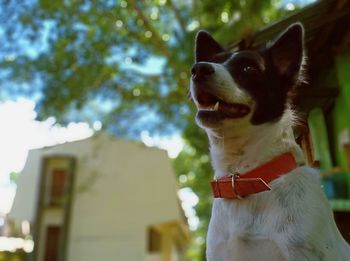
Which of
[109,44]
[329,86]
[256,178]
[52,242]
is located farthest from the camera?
[52,242]

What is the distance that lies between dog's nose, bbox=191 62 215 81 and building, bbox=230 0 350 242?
8.38 ft

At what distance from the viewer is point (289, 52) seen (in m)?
3.24

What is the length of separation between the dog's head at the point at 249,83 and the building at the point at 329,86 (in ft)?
6.96

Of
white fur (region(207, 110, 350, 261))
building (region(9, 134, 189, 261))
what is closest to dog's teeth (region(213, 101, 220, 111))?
white fur (region(207, 110, 350, 261))

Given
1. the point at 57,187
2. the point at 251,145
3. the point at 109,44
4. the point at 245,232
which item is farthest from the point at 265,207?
the point at 57,187

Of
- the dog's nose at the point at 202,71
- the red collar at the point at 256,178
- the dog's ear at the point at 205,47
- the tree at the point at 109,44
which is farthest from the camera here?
the tree at the point at 109,44

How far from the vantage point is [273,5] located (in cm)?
1248

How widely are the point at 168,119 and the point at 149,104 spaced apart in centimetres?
76

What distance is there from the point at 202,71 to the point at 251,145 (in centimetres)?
51

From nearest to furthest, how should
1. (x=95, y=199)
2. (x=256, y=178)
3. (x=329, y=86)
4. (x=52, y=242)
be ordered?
(x=256, y=178), (x=329, y=86), (x=52, y=242), (x=95, y=199)

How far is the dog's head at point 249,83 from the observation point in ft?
9.73

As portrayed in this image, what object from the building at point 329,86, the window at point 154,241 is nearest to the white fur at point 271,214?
the building at point 329,86

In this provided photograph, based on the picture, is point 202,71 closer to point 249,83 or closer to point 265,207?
point 249,83

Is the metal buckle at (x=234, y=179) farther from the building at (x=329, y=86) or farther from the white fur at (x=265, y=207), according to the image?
the building at (x=329, y=86)
